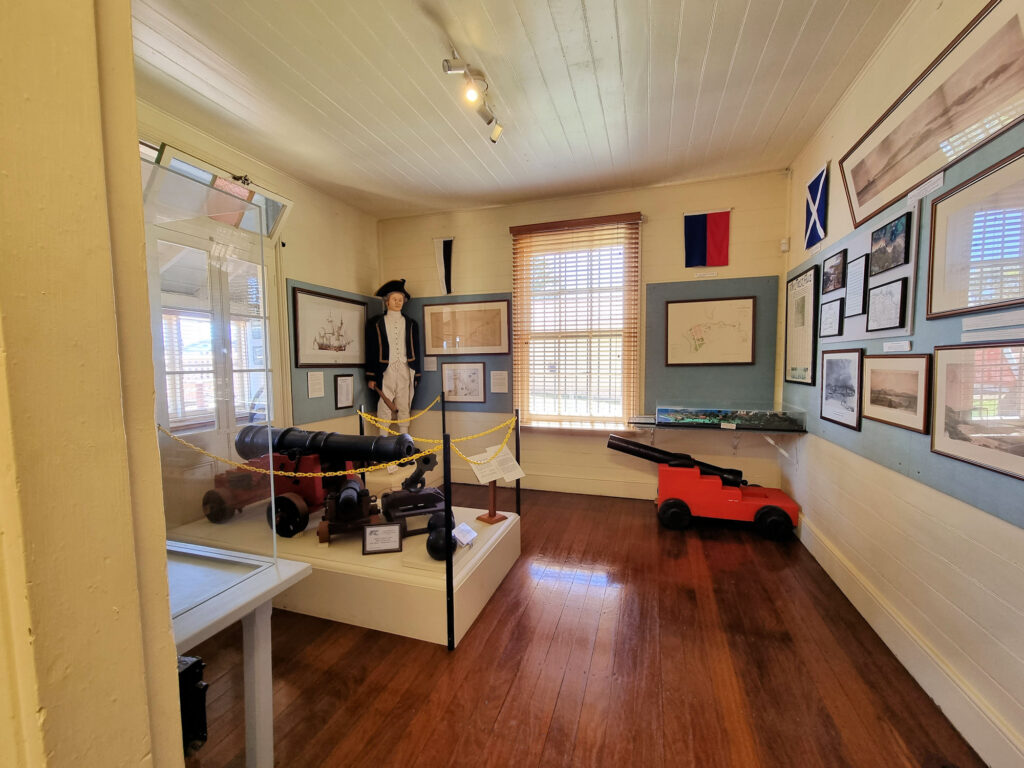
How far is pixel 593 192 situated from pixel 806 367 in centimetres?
244

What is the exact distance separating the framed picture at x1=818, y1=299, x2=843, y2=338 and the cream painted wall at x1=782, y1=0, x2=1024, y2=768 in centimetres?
44

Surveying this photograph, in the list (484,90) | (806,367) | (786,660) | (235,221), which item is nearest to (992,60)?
(806,367)

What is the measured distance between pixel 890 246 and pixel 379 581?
123 inches

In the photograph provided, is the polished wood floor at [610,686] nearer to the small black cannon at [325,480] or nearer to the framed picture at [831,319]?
the small black cannon at [325,480]

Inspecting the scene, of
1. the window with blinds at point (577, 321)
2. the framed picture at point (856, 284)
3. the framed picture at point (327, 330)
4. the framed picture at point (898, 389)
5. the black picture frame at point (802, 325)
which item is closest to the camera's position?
the framed picture at point (898, 389)

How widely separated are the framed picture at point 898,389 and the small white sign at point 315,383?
13.4 feet

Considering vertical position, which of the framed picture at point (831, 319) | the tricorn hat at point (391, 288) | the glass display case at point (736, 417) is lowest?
the glass display case at point (736, 417)

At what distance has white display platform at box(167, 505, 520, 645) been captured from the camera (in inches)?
79.7

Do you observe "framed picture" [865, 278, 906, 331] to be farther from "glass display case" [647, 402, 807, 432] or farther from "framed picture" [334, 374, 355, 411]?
"framed picture" [334, 374, 355, 411]

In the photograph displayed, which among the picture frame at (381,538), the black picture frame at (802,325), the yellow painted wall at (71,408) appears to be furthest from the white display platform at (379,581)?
the black picture frame at (802,325)

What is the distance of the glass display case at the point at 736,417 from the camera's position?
3100 millimetres

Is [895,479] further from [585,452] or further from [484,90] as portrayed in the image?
[484,90]

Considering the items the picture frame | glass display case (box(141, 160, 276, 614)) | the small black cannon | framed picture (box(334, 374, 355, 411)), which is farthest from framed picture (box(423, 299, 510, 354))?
glass display case (box(141, 160, 276, 614))

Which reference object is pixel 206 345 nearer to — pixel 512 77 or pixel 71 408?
pixel 71 408
